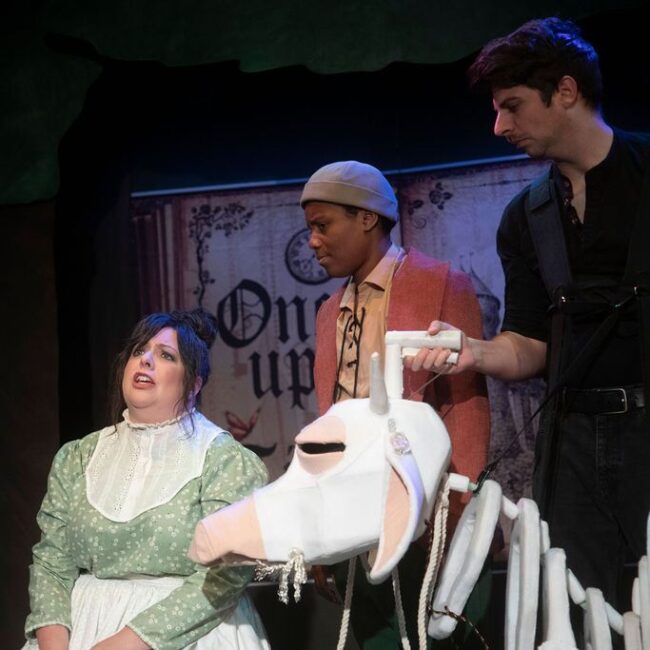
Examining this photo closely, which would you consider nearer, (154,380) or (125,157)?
(154,380)

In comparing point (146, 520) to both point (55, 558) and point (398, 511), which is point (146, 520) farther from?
point (398, 511)

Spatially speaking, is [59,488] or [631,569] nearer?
[59,488]

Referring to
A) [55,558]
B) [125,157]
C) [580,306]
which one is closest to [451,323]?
[580,306]

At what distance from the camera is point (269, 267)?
3.39m

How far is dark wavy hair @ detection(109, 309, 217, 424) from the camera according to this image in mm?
2275

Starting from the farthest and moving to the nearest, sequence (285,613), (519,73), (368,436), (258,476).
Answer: (285,613), (258,476), (519,73), (368,436)

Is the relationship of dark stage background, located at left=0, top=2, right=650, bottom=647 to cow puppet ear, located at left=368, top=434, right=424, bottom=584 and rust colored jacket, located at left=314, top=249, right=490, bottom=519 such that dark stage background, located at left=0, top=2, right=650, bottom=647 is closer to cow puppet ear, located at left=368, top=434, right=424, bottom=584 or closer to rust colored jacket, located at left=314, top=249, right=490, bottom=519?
rust colored jacket, located at left=314, top=249, right=490, bottom=519

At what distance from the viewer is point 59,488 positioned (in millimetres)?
2227

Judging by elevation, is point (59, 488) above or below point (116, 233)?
below

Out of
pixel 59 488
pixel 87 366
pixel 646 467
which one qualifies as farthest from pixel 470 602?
pixel 87 366

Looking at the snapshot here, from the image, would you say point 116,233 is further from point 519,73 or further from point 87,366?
point 519,73

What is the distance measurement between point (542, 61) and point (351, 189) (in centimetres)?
54

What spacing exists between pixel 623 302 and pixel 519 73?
52 cm

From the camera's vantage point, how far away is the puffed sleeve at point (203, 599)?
1.94 m
